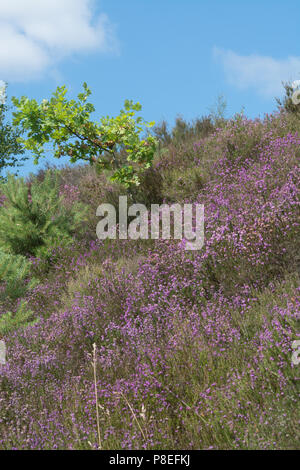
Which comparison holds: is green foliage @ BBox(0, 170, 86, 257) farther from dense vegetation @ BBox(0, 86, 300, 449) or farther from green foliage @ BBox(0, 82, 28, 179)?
green foliage @ BBox(0, 82, 28, 179)

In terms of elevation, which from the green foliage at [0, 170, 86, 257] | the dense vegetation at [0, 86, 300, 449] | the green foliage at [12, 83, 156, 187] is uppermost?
the green foliage at [12, 83, 156, 187]

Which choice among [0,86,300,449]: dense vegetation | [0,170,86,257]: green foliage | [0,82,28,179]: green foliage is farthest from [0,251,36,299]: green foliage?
[0,82,28,179]: green foliage

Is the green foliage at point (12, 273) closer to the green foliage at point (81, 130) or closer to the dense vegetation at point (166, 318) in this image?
the dense vegetation at point (166, 318)

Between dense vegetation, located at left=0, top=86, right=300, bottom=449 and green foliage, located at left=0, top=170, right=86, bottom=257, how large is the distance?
23mm

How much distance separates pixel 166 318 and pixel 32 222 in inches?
155

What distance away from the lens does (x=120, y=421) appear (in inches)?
123

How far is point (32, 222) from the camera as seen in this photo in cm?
759

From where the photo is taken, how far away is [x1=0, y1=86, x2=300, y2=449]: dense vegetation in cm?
297

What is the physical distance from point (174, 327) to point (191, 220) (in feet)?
7.59

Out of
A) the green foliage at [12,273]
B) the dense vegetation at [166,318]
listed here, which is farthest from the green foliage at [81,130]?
the green foliage at [12,273]

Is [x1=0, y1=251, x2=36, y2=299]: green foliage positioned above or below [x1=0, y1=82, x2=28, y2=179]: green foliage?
below

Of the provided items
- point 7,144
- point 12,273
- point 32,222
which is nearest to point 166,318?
point 12,273

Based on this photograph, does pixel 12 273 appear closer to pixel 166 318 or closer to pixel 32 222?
pixel 166 318
